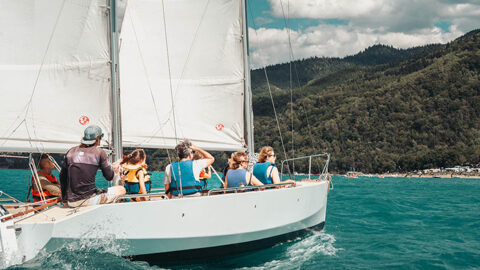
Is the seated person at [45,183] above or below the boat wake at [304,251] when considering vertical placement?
above

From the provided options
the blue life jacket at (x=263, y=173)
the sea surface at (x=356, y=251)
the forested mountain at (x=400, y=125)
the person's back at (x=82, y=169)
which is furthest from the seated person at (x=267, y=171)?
the forested mountain at (x=400, y=125)

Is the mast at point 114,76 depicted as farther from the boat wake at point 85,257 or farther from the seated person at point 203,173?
the boat wake at point 85,257

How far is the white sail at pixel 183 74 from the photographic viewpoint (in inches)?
376

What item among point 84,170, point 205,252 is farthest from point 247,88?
point 84,170

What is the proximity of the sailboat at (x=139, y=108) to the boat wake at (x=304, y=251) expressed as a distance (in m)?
0.28

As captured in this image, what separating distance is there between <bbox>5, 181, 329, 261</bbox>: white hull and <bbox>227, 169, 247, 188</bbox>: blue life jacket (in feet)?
1.72

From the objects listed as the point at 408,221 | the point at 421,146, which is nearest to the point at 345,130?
the point at 421,146

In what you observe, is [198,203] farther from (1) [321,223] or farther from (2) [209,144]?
(1) [321,223]

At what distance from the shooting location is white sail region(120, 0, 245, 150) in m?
9.55

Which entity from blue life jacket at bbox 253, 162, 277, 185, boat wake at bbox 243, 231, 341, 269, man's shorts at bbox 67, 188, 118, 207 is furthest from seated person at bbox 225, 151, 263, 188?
man's shorts at bbox 67, 188, 118, 207

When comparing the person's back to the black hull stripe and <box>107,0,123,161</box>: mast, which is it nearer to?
the black hull stripe

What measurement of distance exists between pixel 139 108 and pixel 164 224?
403 cm

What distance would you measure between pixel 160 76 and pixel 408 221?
26.0 feet

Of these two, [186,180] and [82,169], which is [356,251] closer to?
[186,180]
